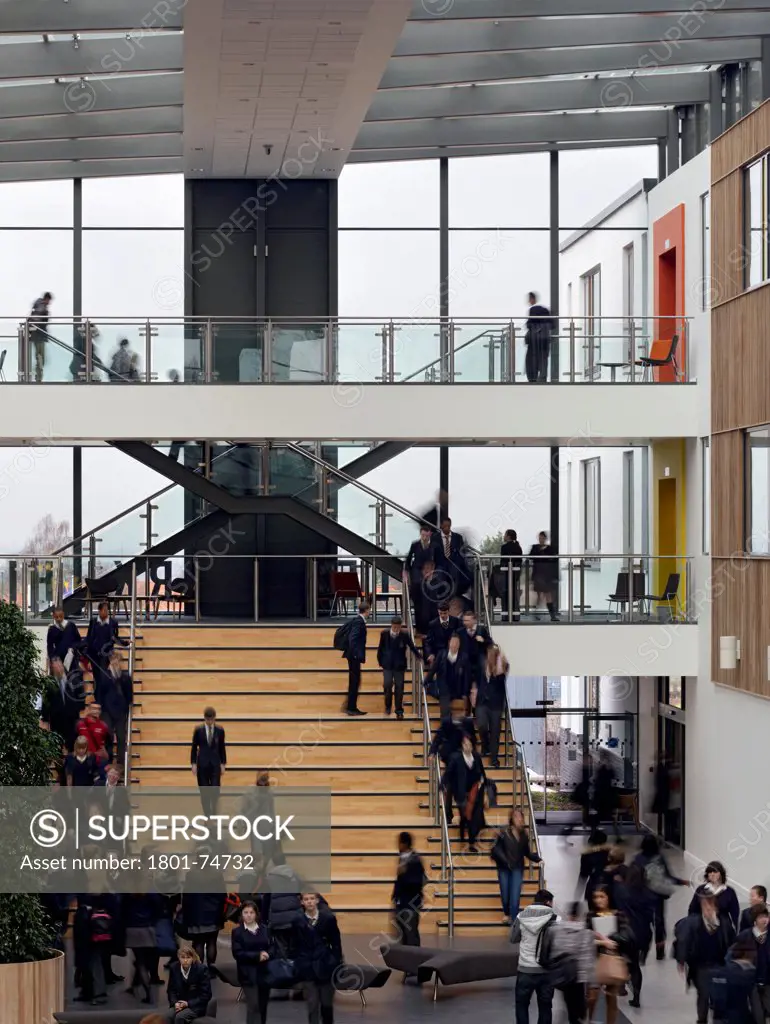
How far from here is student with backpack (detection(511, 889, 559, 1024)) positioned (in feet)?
40.6

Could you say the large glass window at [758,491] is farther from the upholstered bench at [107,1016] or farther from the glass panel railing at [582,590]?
the upholstered bench at [107,1016]

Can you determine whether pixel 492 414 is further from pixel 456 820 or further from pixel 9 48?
pixel 9 48

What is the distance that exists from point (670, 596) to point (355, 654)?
5419 mm

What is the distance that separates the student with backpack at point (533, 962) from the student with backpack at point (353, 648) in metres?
8.02

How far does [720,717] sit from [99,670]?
28.5 ft

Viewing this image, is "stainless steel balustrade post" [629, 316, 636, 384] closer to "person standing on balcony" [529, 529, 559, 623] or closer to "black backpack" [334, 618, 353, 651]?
"person standing on balcony" [529, 529, 559, 623]

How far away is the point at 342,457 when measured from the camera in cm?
2453

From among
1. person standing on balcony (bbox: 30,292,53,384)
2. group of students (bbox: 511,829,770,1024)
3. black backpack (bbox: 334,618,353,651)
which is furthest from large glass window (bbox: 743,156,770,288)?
person standing on balcony (bbox: 30,292,53,384)

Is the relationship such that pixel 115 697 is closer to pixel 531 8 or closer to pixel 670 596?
pixel 670 596

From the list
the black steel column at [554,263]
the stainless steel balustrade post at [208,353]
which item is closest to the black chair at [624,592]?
the black steel column at [554,263]

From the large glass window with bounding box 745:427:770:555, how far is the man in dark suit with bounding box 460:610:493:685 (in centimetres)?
378

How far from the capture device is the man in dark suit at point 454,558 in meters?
21.5

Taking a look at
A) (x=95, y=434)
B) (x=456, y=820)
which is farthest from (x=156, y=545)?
(x=456, y=820)

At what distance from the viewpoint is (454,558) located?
21.6 meters
